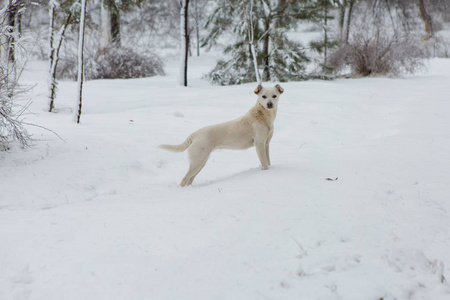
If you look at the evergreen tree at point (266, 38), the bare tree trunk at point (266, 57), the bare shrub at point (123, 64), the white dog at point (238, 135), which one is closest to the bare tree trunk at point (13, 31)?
the white dog at point (238, 135)

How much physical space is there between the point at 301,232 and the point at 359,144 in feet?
12.7

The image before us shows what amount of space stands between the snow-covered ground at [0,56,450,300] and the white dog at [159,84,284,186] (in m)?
0.37

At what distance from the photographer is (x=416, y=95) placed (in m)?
10.3

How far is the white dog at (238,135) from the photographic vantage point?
4.23 meters

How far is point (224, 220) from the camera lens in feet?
9.29

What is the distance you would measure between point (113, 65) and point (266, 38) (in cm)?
725

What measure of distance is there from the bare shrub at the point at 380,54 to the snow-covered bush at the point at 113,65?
352 inches

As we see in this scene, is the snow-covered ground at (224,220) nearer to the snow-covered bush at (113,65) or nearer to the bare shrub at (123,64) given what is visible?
the snow-covered bush at (113,65)

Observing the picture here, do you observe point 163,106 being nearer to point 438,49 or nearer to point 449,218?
point 449,218

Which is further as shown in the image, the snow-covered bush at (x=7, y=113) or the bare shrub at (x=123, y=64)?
the bare shrub at (x=123, y=64)

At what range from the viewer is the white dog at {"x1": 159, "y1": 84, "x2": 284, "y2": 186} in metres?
4.23

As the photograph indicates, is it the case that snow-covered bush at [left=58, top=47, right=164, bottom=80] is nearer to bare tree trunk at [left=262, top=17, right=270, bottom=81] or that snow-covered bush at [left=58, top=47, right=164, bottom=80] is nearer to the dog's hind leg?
bare tree trunk at [left=262, top=17, right=270, bottom=81]

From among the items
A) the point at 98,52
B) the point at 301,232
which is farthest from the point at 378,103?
the point at 98,52

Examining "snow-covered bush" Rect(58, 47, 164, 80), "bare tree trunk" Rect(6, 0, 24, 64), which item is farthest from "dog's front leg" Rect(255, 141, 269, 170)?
"snow-covered bush" Rect(58, 47, 164, 80)
